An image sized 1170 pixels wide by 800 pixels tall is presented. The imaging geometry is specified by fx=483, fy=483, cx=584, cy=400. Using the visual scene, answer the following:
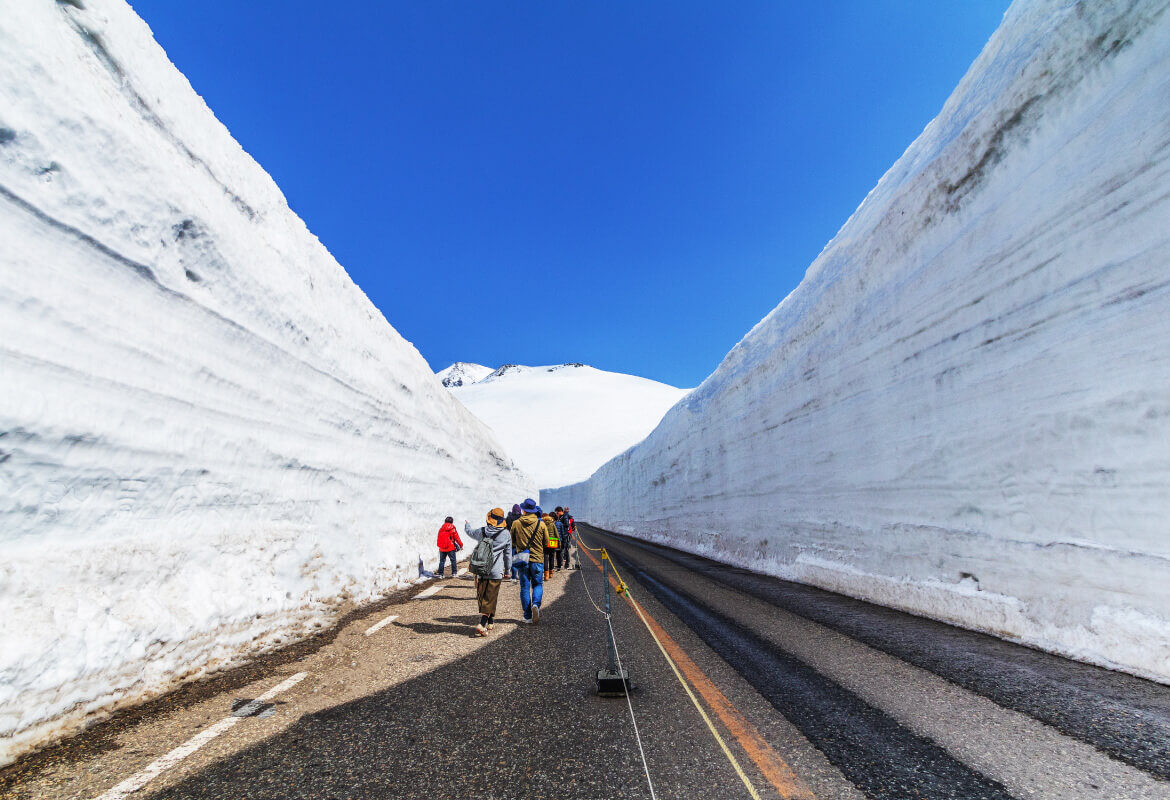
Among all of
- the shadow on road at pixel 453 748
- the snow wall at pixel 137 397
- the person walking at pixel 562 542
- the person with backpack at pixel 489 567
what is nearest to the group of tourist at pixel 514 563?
the person with backpack at pixel 489 567

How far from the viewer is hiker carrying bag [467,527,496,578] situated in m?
6.13

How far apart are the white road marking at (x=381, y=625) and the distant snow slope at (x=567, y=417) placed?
Result: 216 feet

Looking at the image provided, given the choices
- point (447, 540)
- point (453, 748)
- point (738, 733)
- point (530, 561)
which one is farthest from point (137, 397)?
point (447, 540)

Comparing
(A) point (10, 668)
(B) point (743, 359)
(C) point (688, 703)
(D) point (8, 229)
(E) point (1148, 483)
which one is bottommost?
(C) point (688, 703)

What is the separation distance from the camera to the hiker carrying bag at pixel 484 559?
20.1 feet

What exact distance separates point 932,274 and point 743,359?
32.9ft

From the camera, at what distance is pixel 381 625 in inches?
249

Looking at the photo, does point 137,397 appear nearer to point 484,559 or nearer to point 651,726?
point 484,559

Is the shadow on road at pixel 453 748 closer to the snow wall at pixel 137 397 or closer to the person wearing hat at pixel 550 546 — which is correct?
the snow wall at pixel 137 397

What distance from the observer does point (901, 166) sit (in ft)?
35.5

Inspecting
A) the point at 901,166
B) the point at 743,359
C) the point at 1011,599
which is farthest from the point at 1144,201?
the point at 743,359

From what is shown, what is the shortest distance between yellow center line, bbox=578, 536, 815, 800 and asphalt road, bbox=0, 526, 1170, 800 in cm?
1

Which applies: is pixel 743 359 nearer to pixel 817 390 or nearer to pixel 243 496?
pixel 817 390

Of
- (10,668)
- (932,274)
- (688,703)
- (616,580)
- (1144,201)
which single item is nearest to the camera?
(10,668)
